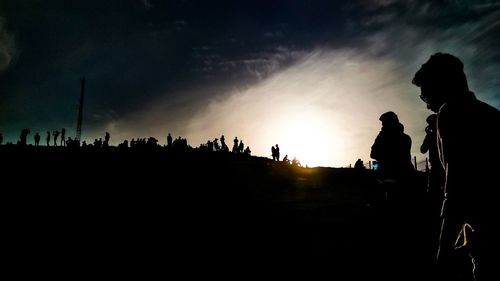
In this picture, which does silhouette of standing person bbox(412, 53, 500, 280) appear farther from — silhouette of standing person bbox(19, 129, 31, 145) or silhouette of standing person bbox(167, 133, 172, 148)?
silhouette of standing person bbox(19, 129, 31, 145)

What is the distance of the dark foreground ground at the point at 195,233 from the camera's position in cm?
531

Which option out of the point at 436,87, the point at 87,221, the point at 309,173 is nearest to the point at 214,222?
the point at 87,221

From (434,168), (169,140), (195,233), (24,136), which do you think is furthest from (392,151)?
(24,136)

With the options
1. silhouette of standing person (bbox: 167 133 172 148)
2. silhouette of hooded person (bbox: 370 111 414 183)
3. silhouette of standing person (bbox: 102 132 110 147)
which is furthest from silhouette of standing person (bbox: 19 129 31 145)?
silhouette of hooded person (bbox: 370 111 414 183)

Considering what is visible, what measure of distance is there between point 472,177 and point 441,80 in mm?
711

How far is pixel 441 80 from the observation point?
6.89 feet

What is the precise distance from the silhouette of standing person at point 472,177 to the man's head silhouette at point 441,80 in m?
0.06

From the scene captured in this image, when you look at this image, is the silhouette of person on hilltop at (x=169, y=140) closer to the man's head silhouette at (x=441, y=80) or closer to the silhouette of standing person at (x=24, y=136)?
the silhouette of standing person at (x=24, y=136)

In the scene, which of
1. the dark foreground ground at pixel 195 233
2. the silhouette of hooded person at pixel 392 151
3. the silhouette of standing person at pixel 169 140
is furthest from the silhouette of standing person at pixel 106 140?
the silhouette of hooded person at pixel 392 151

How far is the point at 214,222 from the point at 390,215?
207 inches

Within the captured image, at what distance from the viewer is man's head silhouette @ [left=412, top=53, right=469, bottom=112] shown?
2035mm

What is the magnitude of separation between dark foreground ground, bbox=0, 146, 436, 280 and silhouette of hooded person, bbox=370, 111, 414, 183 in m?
0.29

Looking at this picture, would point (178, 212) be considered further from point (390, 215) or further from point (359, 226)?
point (390, 215)

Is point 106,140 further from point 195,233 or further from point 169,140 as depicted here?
point 195,233
